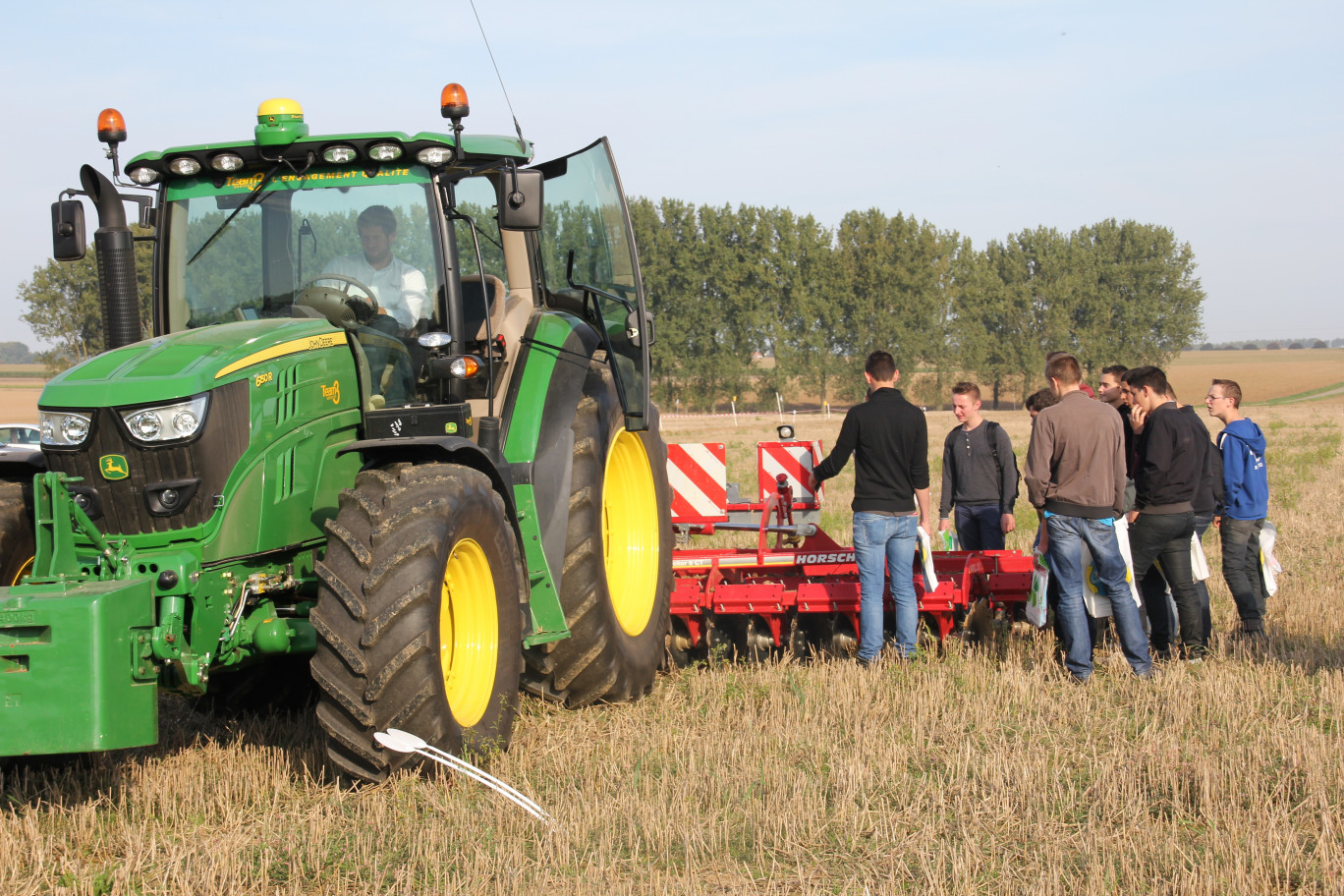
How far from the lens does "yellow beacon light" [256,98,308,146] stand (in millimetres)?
5023

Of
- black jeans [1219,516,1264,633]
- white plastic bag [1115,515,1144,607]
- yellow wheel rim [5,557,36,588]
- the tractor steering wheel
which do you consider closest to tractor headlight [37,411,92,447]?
yellow wheel rim [5,557,36,588]

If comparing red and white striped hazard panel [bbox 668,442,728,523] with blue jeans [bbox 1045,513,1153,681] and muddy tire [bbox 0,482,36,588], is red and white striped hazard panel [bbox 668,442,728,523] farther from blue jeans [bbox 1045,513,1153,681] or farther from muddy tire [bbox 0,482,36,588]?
muddy tire [bbox 0,482,36,588]

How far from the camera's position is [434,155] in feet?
16.5

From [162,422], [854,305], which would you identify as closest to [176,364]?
[162,422]

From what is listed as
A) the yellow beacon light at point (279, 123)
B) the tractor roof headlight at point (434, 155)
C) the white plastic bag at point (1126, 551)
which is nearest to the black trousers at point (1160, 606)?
the white plastic bag at point (1126, 551)

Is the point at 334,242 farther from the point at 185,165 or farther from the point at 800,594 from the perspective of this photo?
the point at 800,594

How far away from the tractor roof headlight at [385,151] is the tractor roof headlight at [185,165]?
2.80ft

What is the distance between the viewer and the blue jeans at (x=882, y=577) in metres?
6.86

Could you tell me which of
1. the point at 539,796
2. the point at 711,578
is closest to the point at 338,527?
the point at 539,796

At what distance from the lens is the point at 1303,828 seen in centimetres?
405

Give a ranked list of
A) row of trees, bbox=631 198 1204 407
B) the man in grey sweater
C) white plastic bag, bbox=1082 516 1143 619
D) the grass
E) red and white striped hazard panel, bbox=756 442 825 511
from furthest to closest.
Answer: row of trees, bbox=631 198 1204 407 < red and white striped hazard panel, bbox=756 442 825 511 < the man in grey sweater < white plastic bag, bbox=1082 516 1143 619 < the grass

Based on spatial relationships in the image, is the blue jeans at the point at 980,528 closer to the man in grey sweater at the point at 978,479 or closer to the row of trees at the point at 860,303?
the man in grey sweater at the point at 978,479

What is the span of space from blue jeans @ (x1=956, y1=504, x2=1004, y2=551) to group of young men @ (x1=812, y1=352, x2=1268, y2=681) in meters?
1.05

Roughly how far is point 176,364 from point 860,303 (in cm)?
5635
